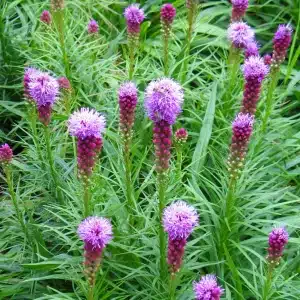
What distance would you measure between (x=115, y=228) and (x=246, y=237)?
86cm

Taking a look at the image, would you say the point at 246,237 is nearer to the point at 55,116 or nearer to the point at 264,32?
the point at 55,116

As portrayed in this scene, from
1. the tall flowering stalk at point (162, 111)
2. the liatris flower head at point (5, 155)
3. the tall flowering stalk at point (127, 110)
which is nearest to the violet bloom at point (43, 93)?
the liatris flower head at point (5, 155)

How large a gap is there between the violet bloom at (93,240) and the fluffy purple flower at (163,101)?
0.52 meters

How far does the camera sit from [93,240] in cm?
276

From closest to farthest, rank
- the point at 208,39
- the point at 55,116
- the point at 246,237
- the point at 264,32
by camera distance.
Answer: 1. the point at 246,237
2. the point at 55,116
3. the point at 208,39
4. the point at 264,32

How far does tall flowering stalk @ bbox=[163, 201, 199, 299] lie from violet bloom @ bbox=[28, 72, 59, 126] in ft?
3.18

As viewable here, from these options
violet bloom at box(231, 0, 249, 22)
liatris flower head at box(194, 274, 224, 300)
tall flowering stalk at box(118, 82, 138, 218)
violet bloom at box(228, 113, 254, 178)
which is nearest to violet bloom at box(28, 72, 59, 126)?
tall flowering stalk at box(118, 82, 138, 218)

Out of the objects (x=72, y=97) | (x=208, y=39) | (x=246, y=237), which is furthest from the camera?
(x=208, y=39)

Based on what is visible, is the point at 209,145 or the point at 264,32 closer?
the point at 209,145

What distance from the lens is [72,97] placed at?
4.46 m

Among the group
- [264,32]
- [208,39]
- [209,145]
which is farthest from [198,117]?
[264,32]

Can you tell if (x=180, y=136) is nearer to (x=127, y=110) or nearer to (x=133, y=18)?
(x=127, y=110)

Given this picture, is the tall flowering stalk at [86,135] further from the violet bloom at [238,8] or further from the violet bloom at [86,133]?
the violet bloom at [238,8]

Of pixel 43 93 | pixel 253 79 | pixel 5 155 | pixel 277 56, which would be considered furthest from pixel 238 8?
pixel 5 155
